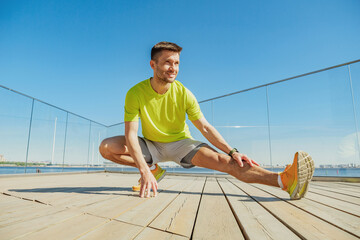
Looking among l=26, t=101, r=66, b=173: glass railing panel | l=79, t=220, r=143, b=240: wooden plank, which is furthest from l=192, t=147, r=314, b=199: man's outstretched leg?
l=26, t=101, r=66, b=173: glass railing panel

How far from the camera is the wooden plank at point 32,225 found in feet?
1.88

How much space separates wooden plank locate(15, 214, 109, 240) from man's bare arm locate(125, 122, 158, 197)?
482 mm

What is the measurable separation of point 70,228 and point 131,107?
1.08 meters

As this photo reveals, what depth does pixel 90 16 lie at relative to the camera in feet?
Result: 61.4

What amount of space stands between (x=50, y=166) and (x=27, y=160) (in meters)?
0.76

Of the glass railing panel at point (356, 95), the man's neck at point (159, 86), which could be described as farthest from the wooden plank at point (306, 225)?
the glass railing panel at point (356, 95)

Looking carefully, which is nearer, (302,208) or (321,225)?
(321,225)

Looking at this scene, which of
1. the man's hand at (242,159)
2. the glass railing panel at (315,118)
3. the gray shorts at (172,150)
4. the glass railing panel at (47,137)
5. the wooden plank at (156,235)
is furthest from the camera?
the glass railing panel at (47,137)

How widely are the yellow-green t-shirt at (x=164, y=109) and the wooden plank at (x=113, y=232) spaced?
108cm

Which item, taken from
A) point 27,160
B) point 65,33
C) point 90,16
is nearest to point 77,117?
point 27,160

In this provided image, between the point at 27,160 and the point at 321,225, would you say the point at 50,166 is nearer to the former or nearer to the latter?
the point at 27,160

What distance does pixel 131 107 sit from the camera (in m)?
1.62

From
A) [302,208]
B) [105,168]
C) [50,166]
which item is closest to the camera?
[302,208]

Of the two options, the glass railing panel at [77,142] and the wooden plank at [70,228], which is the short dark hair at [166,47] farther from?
the glass railing panel at [77,142]
